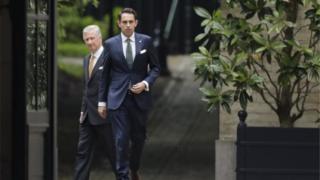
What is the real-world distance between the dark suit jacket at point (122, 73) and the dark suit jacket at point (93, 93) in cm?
11

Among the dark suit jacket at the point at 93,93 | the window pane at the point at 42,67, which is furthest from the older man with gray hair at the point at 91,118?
the window pane at the point at 42,67

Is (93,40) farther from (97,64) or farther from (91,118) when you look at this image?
(91,118)

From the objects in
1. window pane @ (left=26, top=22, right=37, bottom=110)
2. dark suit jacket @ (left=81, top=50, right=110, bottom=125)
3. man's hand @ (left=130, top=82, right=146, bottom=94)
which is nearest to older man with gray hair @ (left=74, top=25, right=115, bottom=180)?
dark suit jacket @ (left=81, top=50, right=110, bottom=125)

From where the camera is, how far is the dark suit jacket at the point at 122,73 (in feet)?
30.9

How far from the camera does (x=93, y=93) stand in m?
9.68

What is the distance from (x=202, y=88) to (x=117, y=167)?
5.40 ft

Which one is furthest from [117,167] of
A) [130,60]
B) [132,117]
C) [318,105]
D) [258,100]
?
[318,105]

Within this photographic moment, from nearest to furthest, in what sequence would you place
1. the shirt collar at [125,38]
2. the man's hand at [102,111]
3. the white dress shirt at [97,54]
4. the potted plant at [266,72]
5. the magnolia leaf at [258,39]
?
1. the magnolia leaf at [258,39]
2. the potted plant at [266,72]
3. the man's hand at [102,111]
4. the shirt collar at [125,38]
5. the white dress shirt at [97,54]

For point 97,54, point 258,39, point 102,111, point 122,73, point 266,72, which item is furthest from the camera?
point 97,54

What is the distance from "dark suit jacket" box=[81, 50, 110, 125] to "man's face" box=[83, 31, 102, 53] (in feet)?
0.40

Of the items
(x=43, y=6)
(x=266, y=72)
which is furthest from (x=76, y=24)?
(x=43, y=6)

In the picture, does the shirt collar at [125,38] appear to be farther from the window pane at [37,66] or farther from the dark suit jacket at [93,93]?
the window pane at [37,66]

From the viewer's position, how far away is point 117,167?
30.9ft

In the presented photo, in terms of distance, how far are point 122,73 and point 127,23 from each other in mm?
566
